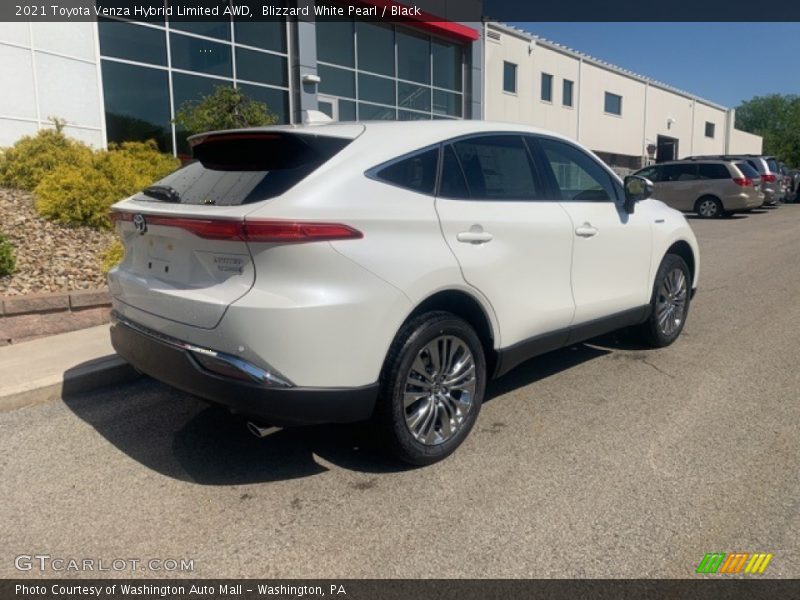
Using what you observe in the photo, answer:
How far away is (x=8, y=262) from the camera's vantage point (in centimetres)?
637

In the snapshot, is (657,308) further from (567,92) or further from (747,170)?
(567,92)

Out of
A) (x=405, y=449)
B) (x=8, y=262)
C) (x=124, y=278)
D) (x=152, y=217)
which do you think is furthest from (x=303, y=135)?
(x=8, y=262)

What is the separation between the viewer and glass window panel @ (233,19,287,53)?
15.5 meters

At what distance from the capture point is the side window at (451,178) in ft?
11.9

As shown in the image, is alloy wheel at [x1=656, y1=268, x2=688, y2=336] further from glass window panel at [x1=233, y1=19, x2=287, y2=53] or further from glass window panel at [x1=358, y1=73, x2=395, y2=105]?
glass window panel at [x1=358, y1=73, x2=395, y2=105]

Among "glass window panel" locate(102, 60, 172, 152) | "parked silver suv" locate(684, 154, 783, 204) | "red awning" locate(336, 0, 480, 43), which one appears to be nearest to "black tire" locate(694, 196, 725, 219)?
"parked silver suv" locate(684, 154, 783, 204)

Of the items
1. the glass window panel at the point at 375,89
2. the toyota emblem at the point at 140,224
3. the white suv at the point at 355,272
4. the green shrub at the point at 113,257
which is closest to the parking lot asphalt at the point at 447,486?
the white suv at the point at 355,272

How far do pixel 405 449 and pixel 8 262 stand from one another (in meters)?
4.91

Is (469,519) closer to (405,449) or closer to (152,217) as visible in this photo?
(405,449)

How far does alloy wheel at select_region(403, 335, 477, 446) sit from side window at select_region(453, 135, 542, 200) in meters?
0.91

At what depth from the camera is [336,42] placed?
17.7m

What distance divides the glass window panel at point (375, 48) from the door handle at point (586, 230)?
1526cm

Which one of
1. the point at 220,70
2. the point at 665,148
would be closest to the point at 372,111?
the point at 220,70

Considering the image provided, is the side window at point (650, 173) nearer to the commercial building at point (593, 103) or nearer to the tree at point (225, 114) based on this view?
the commercial building at point (593, 103)
